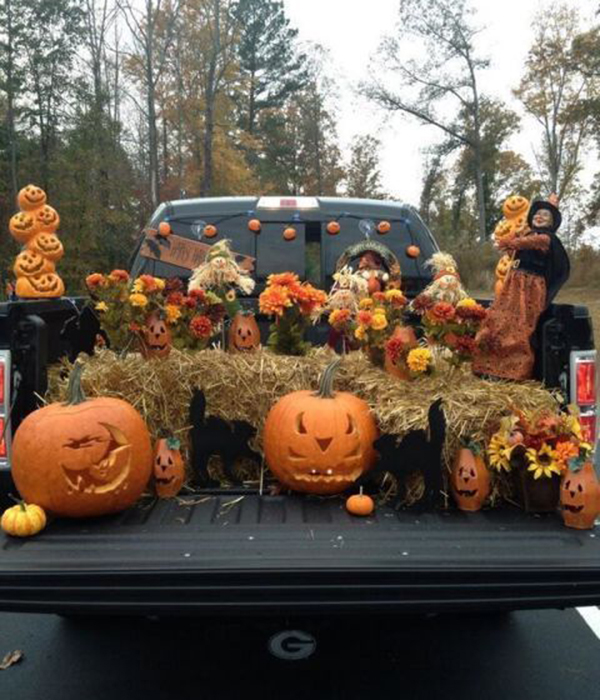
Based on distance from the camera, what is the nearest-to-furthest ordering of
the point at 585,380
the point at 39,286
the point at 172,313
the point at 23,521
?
the point at 23,521
the point at 585,380
the point at 172,313
the point at 39,286

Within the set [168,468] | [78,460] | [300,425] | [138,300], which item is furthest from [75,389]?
[300,425]

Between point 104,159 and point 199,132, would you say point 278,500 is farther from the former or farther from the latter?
point 199,132

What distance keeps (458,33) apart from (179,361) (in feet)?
137

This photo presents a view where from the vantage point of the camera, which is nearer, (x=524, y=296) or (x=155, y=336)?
(x=524, y=296)

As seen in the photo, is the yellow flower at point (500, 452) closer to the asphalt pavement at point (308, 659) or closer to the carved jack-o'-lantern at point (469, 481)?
the carved jack-o'-lantern at point (469, 481)

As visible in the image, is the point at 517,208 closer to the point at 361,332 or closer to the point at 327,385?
the point at 361,332

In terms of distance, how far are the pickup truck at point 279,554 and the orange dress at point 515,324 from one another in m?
0.18

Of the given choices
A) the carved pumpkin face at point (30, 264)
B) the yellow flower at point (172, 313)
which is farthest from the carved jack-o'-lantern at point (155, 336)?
the carved pumpkin face at point (30, 264)

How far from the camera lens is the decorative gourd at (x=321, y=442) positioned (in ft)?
8.76

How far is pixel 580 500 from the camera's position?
96.0 inches

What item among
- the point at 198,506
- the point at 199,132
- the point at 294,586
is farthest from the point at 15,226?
the point at 199,132

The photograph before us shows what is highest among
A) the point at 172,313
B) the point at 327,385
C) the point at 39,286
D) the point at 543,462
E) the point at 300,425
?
the point at 39,286

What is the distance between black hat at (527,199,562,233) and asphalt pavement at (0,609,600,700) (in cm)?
181

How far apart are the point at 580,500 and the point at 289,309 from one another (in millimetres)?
1539
